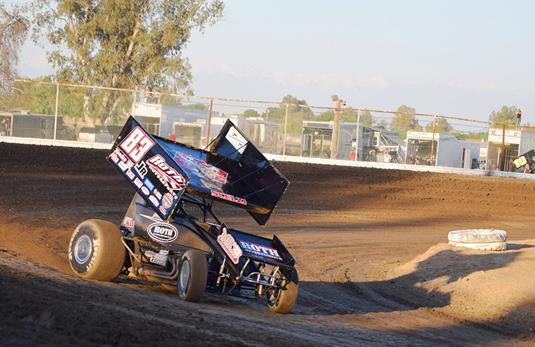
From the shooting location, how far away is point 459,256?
17.5m

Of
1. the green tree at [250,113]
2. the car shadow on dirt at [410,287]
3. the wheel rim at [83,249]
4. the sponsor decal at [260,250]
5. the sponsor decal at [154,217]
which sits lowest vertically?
the car shadow on dirt at [410,287]

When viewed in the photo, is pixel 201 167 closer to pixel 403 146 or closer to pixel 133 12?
pixel 403 146

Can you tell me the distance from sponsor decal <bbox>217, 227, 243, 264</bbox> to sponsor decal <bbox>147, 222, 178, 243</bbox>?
67cm

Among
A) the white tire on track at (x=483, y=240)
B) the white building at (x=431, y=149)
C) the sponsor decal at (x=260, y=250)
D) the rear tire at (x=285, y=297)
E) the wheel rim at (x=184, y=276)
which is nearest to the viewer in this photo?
the wheel rim at (x=184, y=276)

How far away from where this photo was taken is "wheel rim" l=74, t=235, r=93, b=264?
12125mm

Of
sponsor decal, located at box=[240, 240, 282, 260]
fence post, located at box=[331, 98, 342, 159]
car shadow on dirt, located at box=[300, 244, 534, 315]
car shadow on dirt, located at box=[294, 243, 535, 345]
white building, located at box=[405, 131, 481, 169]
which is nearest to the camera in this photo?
sponsor decal, located at box=[240, 240, 282, 260]

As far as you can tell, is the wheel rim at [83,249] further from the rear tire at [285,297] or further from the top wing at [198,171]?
the rear tire at [285,297]

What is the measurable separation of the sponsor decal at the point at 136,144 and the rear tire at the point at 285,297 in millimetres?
2369

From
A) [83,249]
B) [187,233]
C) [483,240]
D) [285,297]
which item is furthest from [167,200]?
Answer: [483,240]

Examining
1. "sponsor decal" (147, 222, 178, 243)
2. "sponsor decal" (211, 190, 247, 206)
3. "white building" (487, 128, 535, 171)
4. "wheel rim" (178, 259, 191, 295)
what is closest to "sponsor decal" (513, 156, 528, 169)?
"white building" (487, 128, 535, 171)

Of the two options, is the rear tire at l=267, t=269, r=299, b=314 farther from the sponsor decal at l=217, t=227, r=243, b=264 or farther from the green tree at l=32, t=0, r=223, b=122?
the green tree at l=32, t=0, r=223, b=122

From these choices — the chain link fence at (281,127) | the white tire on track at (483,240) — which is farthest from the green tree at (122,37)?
the white tire on track at (483,240)

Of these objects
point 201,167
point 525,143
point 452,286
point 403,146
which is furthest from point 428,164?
point 201,167

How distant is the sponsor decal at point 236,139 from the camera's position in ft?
42.4
